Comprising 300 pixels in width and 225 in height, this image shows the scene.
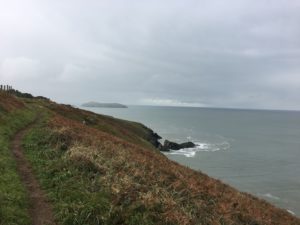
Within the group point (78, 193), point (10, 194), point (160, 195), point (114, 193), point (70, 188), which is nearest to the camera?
point (10, 194)

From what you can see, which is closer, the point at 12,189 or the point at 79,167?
the point at 12,189

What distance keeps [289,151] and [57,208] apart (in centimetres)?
10620

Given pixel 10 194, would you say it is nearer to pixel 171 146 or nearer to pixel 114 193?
pixel 114 193

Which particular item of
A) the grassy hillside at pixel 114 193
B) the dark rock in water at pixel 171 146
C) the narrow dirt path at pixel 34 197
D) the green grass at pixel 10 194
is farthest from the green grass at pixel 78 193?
the dark rock in water at pixel 171 146

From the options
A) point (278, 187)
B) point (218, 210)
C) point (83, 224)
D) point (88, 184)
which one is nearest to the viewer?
point (83, 224)

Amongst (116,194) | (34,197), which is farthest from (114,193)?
(34,197)

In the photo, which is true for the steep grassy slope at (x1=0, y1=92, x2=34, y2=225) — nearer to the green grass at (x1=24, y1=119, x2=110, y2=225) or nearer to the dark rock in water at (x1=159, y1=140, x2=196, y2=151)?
the green grass at (x1=24, y1=119, x2=110, y2=225)

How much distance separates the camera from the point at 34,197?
42.1 ft

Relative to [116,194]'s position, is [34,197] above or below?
below

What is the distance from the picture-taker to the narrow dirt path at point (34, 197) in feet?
36.3

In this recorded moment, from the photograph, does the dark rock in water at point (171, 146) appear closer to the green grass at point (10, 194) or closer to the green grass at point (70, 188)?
the green grass at point (10, 194)

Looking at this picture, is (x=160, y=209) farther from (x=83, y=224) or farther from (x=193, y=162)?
(x=193, y=162)

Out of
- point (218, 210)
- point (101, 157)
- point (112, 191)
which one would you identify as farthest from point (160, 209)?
point (101, 157)

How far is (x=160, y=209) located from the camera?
12.4 m
